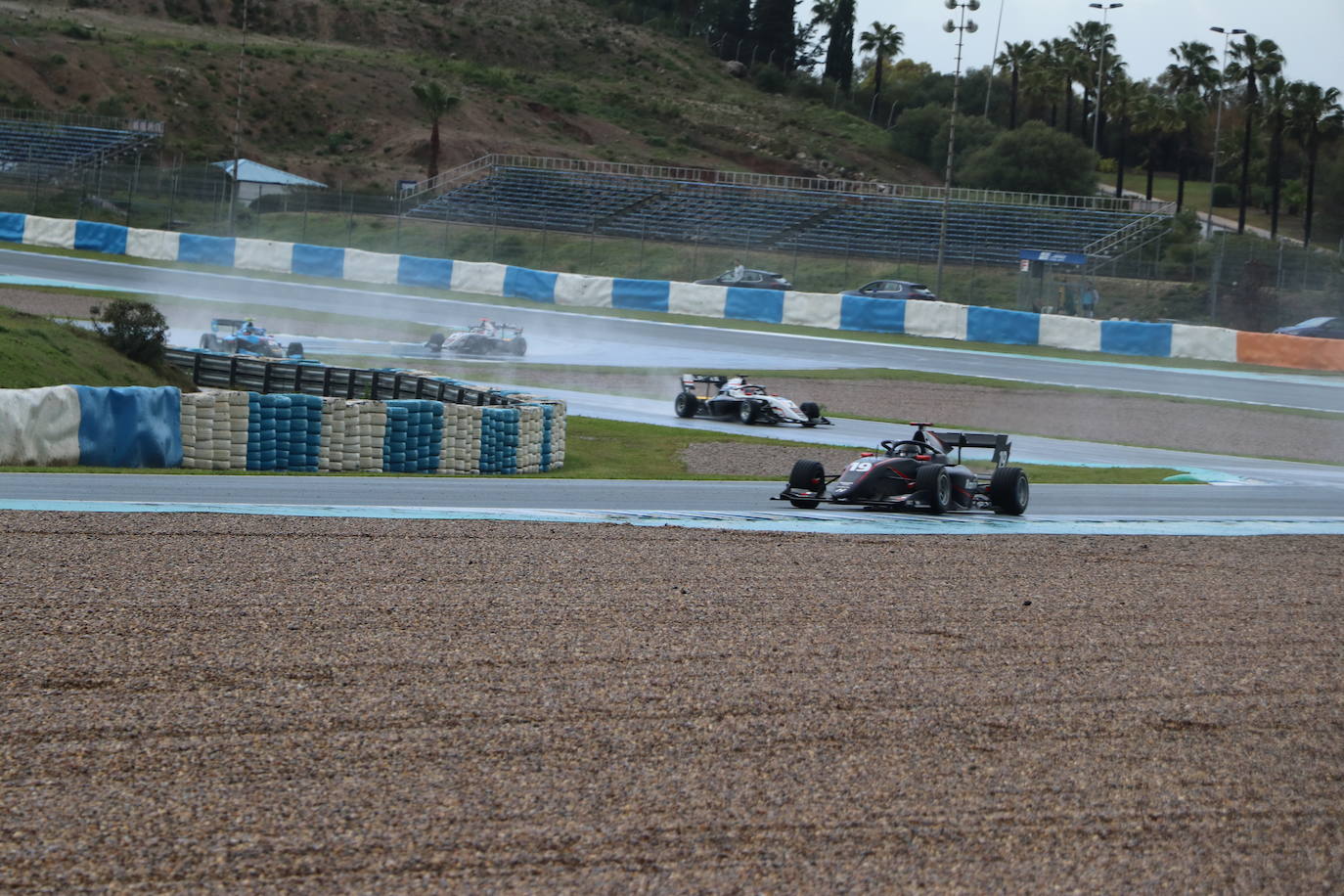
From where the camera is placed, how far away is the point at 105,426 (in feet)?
→ 51.8

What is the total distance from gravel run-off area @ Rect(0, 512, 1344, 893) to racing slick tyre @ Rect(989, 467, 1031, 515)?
172 inches

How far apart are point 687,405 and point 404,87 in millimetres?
66538

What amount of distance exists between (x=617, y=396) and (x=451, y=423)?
11276 mm

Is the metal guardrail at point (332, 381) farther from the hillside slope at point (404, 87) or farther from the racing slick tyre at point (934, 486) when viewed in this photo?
the hillside slope at point (404, 87)

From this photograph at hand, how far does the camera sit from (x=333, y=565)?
966cm

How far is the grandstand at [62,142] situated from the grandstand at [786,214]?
12.3 meters

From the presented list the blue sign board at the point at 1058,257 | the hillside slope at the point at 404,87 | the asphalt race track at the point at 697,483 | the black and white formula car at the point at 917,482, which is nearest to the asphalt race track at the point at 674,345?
the asphalt race track at the point at 697,483

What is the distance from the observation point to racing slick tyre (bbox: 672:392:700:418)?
2580cm

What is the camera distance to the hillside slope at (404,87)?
76188 mm

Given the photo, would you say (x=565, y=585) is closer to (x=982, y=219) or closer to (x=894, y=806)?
(x=894, y=806)

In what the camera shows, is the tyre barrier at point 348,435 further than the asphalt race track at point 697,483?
Yes

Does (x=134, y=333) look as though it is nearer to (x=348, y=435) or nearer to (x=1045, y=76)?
(x=348, y=435)

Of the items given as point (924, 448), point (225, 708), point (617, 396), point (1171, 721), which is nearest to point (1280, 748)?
Result: point (1171, 721)

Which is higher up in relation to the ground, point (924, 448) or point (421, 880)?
point (924, 448)
